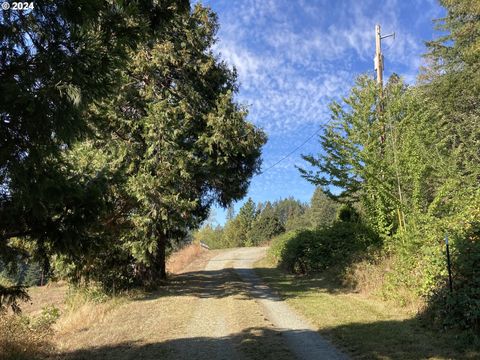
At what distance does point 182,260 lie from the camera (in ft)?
111

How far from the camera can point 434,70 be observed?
92.5 ft

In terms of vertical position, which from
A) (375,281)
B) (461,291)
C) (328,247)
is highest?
(328,247)

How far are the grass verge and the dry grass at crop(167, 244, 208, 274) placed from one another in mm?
13972

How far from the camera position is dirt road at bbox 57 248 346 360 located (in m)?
8.28

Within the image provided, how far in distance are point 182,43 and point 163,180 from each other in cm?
595

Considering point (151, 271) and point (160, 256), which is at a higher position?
point (160, 256)

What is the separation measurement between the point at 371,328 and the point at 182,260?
25.8 m

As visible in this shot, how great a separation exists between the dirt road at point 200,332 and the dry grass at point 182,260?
12.8m

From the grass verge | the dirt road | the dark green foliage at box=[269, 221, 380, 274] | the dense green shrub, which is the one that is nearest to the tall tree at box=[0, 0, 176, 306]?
the dirt road

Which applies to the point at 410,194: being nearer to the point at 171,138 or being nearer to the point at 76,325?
the point at 171,138

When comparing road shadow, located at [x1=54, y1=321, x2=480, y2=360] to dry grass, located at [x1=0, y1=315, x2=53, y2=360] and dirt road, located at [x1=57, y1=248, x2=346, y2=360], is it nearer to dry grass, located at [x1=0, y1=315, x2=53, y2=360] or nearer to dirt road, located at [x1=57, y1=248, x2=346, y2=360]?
dirt road, located at [x1=57, y1=248, x2=346, y2=360]

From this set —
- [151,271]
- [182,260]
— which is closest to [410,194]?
[151,271]

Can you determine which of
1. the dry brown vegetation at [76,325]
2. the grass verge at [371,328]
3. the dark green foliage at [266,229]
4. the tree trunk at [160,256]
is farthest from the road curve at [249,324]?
the dark green foliage at [266,229]

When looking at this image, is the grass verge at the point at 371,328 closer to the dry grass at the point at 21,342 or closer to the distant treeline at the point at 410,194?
the distant treeline at the point at 410,194
